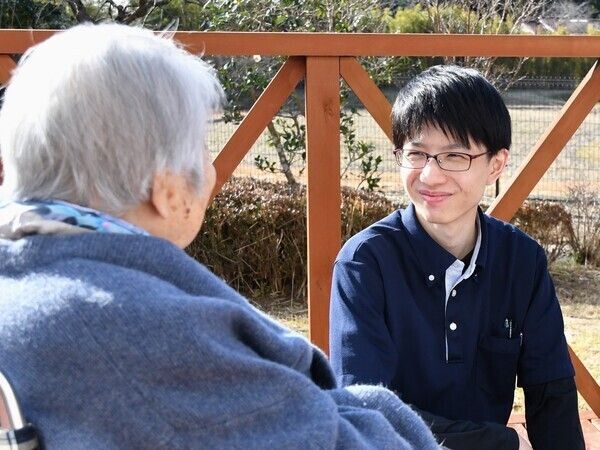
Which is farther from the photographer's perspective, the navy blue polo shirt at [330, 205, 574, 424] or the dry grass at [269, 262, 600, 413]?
the dry grass at [269, 262, 600, 413]

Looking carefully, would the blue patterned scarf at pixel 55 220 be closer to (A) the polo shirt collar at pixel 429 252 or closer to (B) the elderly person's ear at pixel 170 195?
(B) the elderly person's ear at pixel 170 195

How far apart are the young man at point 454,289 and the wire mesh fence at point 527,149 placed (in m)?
3.69

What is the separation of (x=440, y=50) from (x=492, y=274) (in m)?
0.98

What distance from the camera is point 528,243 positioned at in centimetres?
200

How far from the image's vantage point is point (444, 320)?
1.91m

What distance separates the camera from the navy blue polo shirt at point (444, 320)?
6.06ft

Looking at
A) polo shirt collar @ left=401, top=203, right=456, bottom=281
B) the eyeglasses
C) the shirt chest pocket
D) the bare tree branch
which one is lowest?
the shirt chest pocket

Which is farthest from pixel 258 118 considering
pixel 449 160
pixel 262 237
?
pixel 262 237

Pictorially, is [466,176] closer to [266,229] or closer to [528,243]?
[528,243]

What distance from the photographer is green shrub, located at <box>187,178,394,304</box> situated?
545 cm

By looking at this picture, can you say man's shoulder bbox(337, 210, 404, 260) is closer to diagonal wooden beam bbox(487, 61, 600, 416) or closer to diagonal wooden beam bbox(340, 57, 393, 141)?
diagonal wooden beam bbox(340, 57, 393, 141)

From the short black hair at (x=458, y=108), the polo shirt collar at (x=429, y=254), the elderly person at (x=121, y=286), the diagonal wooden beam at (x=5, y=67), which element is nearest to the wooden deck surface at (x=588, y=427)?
the polo shirt collar at (x=429, y=254)

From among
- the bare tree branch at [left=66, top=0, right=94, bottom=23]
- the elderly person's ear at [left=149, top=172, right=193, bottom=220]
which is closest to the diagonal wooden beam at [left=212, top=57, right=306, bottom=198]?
the elderly person's ear at [left=149, top=172, right=193, bottom=220]

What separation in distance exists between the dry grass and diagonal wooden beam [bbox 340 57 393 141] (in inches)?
66.0
